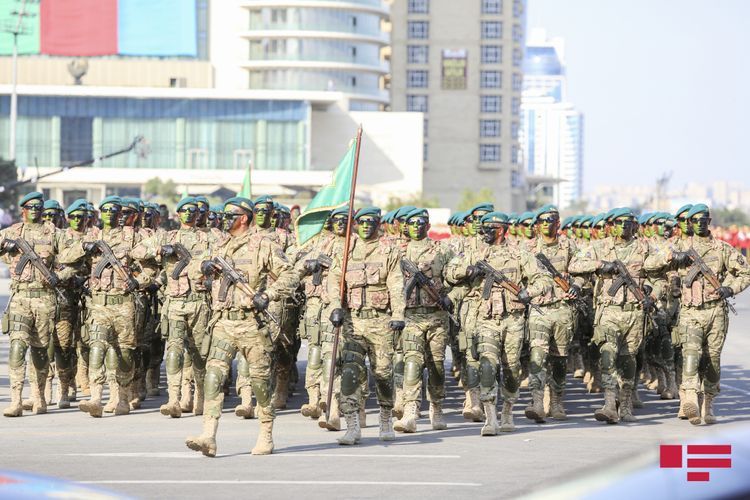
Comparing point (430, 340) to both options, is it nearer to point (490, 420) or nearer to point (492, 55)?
point (490, 420)

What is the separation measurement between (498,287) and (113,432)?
372 centimetres

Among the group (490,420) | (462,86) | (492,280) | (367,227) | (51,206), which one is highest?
(462,86)

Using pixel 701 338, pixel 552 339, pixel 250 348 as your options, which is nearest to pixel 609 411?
pixel 552 339

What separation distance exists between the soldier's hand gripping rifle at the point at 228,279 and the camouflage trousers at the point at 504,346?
256 cm

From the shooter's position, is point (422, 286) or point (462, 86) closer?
point (422, 286)

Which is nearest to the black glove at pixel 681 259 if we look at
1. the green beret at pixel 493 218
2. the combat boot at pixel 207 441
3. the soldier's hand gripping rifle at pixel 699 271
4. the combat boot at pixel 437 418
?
the soldier's hand gripping rifle at pixel 699 271

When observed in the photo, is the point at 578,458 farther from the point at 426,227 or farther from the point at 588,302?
the point at 588,302

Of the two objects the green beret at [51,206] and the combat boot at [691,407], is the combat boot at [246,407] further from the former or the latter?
the combat boot at [691,407]

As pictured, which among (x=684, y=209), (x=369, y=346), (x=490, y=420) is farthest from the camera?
(x=684, y=209)

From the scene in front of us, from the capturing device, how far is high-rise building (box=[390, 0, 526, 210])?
13500 centimetres

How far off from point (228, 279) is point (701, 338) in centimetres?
512

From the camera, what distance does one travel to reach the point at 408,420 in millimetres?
13562

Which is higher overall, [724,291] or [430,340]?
[724,291]

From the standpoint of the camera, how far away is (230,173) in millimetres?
99750
